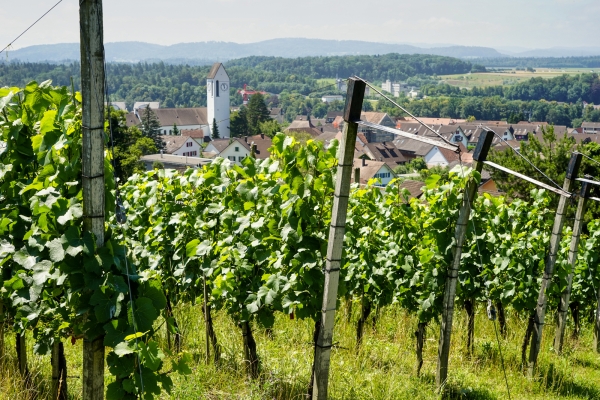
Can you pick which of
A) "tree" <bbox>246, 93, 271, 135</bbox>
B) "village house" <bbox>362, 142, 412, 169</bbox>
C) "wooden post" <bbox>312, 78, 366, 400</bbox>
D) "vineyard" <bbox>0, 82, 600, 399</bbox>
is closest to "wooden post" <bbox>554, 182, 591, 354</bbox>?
"vineyard" <bbox>0, 82, 600, 399</bbox>

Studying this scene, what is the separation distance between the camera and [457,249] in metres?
5.57

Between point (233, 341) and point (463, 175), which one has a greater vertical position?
point (463, 175)

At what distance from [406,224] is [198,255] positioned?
2417 millimetres

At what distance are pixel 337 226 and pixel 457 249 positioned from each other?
1.83 m

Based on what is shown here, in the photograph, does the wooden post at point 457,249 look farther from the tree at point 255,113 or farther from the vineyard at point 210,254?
the tree at point 255,113

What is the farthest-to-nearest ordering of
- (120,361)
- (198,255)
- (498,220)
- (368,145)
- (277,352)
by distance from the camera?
(368,145) → (498,220) → (277,352) → (198,255) → (120,361)

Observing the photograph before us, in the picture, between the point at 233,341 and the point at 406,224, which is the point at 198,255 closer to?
the point at 233,341

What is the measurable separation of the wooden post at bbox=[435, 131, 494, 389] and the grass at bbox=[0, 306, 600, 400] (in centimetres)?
35

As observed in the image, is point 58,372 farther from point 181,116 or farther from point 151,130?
point 181,116

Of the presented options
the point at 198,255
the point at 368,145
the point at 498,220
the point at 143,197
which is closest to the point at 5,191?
the point at 198,255

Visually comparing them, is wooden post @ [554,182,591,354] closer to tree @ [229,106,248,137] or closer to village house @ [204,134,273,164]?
village house @ [204,134,273,164]

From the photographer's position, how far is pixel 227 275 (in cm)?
535

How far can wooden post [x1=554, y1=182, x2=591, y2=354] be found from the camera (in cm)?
783

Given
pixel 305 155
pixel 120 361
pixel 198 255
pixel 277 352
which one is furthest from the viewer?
pixel 277 352
